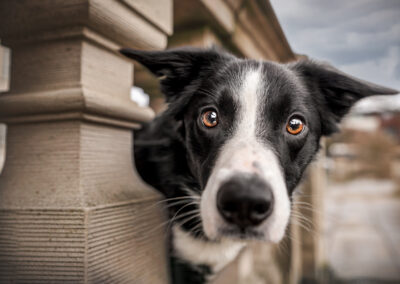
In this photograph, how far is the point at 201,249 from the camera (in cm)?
171

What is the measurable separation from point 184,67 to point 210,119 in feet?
1.10

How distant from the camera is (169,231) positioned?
165cm

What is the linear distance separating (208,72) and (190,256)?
39.2 inches

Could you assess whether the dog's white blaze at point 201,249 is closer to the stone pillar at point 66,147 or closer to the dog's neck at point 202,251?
the dog's neck at point 202,251

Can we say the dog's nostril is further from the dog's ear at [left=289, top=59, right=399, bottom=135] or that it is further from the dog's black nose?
the dog's ear at [left=289, top=59, right=399, bottom=135]

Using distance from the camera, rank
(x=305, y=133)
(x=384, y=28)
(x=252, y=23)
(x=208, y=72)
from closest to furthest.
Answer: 1. (x=384, y=28)
2. (x=305, y=133)
3. (x=208, y=72)
4. (x=252, y=23)

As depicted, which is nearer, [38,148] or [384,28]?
[38,148]

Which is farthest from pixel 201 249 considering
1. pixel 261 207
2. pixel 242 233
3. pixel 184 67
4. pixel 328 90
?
pixel 328 90

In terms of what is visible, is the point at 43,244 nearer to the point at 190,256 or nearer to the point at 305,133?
the point at 190,256

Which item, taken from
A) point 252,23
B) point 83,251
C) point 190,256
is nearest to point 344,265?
point 190,256

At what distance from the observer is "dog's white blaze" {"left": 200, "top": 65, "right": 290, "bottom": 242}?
3.37 ft

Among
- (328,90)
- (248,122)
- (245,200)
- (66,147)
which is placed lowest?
(245,200)

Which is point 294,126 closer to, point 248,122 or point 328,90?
point 248,122

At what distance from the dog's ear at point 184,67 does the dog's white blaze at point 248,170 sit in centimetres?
41
